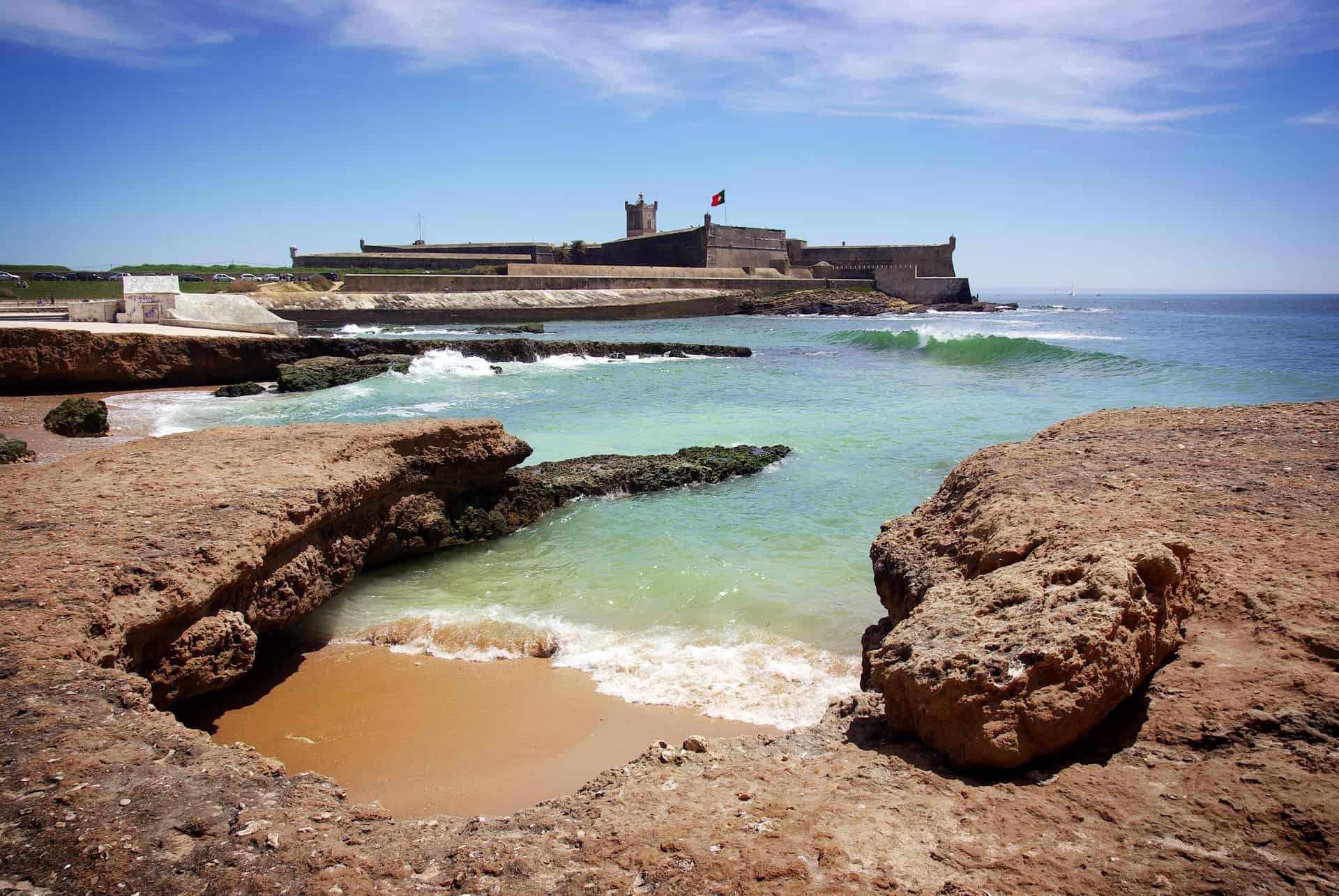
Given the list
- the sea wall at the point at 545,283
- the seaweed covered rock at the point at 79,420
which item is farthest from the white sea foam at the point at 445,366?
the sea wall at the point at 545,283

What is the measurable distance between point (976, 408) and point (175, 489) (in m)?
12.9

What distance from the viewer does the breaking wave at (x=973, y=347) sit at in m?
21.8

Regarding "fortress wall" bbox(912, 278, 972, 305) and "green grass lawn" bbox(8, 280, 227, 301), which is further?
"fortress wall" bbox(912, 278, 972, 305)

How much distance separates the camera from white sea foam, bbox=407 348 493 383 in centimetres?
1778

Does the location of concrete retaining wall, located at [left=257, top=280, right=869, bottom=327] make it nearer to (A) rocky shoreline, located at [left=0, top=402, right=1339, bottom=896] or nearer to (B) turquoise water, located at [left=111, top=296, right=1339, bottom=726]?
(B) turquoise water, located at [left=111, top=296, right=1339, bottom=726]

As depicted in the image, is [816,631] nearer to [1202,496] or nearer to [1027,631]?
[1202,496]

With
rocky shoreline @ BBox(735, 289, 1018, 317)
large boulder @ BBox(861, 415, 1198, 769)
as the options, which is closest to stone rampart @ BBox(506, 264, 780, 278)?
rocky shoreline @ BBox(735, 289, 1018, 317)

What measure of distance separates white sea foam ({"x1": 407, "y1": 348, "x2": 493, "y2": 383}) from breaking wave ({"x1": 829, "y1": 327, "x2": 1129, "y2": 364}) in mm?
13012

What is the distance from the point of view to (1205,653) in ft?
7.86

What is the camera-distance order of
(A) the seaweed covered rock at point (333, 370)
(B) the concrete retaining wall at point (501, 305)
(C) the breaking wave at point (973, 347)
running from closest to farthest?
(A) the seaweed covered rock at point (333, 370), (C) the breaking wave at point (973, 347), (B) the concrete retaining wall at point (501, 305)

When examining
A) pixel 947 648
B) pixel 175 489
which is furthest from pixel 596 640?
pixel 947 648

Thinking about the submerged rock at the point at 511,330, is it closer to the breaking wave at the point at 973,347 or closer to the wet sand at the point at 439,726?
the breaking wave at the point at 973,347

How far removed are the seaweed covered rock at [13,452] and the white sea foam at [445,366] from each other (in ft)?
32.4

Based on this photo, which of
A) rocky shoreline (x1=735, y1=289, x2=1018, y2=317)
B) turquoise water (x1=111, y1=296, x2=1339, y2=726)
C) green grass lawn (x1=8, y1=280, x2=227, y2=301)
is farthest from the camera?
rocky shoreline (x1=735, y1=289, x2=1018, y2=317)
